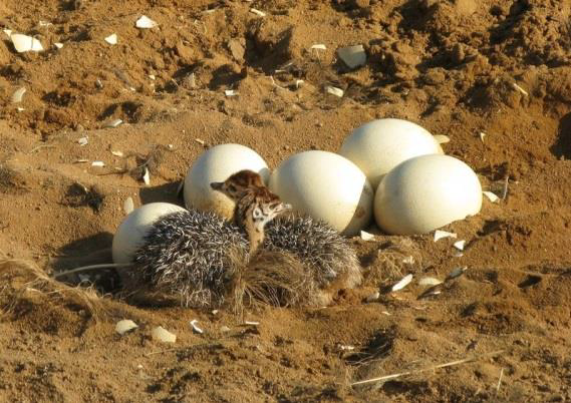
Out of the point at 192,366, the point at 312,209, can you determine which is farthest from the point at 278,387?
the point at 312,209

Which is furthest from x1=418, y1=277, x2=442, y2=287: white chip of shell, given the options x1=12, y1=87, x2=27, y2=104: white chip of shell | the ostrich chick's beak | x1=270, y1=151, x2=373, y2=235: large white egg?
x1=12, y1=87, x2=27, y2=104: white chip of shell

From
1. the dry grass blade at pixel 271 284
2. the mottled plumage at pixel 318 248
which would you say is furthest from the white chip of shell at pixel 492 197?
the dry grass blade at pixel 271 284

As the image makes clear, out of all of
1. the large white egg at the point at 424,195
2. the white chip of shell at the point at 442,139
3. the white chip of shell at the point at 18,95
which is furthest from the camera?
the white chip of shell at the point at 18,95

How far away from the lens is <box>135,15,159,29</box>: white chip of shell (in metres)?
12.0

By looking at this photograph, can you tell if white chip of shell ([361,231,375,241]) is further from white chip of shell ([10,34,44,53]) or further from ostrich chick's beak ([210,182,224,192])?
white chip of shell ([10,34,44,53])

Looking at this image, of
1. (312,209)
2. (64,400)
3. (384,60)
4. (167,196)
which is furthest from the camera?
(384,60)

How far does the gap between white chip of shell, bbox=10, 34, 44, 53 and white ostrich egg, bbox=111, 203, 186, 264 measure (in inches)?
136

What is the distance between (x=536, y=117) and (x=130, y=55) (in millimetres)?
3427

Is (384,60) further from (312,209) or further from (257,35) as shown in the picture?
(312,209)

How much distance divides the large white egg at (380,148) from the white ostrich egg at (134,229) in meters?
1.40

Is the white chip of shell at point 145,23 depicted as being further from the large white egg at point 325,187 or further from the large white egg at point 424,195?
the large white egg at point 424,195

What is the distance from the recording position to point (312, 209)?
356 inches

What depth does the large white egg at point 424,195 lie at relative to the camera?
8977 mm

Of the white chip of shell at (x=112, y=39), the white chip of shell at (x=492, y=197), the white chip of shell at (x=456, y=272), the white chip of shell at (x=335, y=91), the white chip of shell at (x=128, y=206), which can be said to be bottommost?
the white chip of shell at (x=112, y=39)
